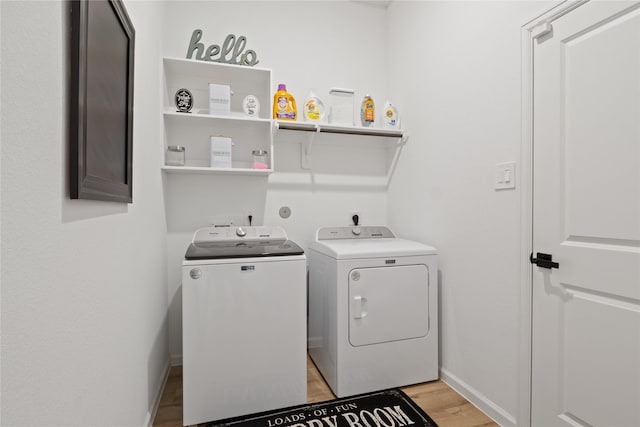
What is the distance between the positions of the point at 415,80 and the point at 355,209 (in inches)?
42.3

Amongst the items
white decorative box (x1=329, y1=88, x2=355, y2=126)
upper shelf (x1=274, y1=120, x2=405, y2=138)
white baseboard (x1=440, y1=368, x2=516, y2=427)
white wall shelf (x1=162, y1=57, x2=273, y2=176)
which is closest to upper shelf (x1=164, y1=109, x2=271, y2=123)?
white wall shelf (x1=162, y1=57, x2=273, y2=176)

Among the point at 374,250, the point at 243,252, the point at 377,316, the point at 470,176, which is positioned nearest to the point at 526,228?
the point at 470,176

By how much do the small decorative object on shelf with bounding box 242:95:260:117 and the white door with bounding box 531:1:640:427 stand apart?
1.63 metres

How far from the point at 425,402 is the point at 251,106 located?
7.11 ft

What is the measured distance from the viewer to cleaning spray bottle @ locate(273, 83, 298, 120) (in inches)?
88.4

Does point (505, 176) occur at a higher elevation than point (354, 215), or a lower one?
higher

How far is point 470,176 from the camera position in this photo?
71.3 inches

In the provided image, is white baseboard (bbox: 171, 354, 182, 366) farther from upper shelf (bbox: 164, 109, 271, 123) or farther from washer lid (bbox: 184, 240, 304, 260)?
upper shelf (bbox: 164, 109, 271, 123)

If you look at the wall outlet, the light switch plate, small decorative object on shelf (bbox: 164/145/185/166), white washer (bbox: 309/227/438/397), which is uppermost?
small decorative object on shelf (bbox: 164/145/185/166)

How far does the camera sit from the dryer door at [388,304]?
1836 mm

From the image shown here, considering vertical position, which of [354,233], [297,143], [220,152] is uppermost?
[297,143]

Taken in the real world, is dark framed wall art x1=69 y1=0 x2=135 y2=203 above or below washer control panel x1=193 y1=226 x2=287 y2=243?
above

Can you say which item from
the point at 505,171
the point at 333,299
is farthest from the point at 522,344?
the point at 333,299

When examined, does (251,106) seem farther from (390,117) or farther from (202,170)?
(390,117)
